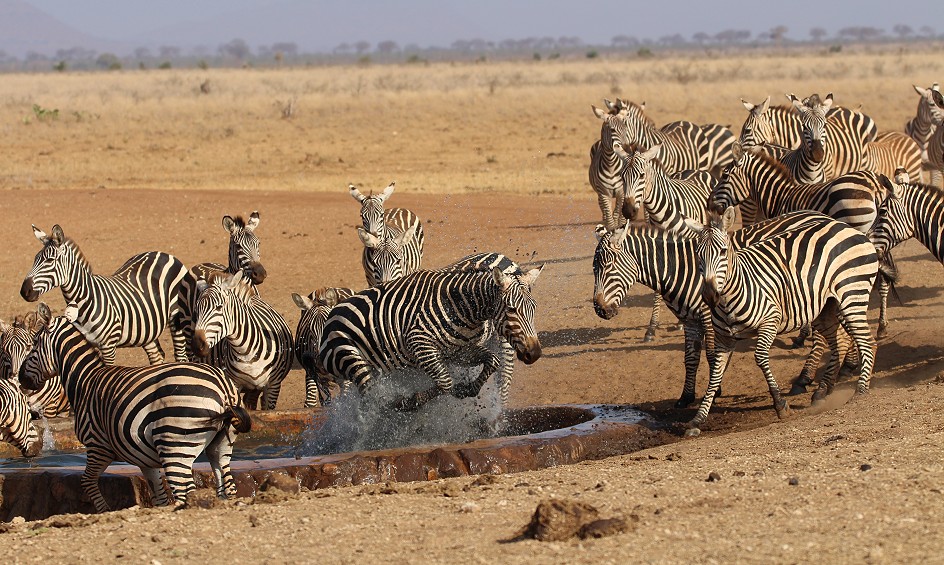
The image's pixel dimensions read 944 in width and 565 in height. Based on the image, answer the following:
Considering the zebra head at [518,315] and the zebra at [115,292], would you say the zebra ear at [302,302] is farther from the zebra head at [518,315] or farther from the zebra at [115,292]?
the zebra head at [518,315]

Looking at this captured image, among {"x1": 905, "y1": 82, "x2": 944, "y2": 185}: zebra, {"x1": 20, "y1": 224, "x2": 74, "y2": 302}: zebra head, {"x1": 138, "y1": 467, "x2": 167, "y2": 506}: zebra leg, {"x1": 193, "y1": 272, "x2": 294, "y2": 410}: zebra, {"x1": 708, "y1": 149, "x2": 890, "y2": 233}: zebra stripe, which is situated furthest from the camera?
{"x1": 905, "y1": 82, "x2": 944, "y2": 185}: zebra

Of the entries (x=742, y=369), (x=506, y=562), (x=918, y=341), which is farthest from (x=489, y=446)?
(x=918, y=341)

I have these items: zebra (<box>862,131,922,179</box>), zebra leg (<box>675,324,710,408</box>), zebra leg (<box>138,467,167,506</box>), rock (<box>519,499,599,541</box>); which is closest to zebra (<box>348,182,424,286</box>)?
zebra leg (<box>675,324,710,408</box>)

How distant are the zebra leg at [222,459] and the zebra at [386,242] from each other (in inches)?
158

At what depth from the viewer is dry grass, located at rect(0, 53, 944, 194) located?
26266 millimetres

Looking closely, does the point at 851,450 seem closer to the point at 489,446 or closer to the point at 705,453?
the point at 705,453

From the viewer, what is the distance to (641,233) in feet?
31.6

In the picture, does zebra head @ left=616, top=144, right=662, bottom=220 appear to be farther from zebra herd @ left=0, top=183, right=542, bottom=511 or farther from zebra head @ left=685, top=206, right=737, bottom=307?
zebra head @ left=685, top=206, right=737, bottom=307

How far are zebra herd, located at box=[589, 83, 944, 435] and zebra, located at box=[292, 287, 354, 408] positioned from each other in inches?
87.8

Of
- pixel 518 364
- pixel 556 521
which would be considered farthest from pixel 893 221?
pixel 556 521

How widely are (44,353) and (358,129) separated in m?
27.1

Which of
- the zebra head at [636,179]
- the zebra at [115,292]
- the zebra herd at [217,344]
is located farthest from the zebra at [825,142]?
the zebra at [115,292]

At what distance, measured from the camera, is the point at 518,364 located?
11.5 metres

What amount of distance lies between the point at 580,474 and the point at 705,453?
1.01 meters
